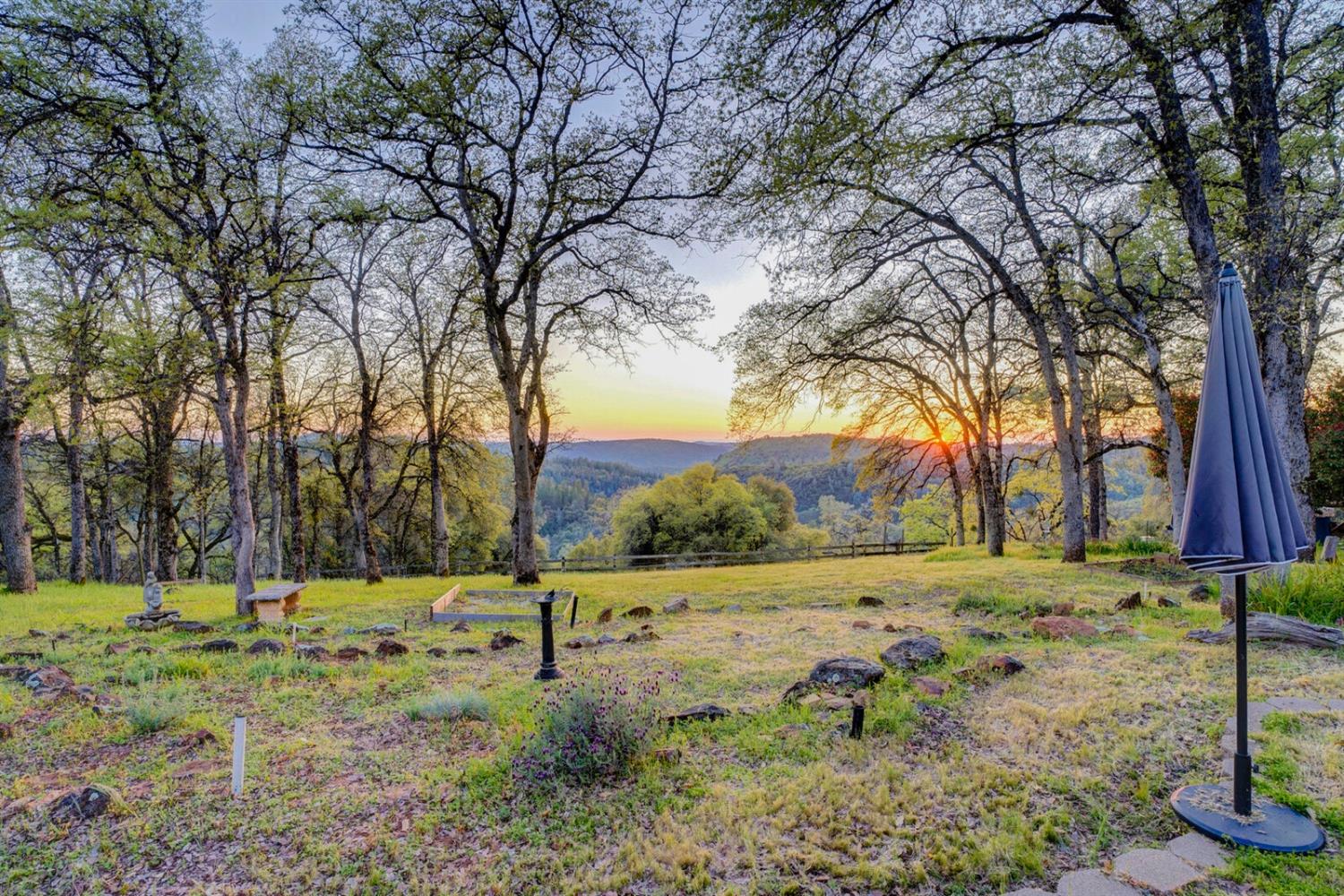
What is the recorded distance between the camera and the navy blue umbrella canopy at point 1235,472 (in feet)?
8.41

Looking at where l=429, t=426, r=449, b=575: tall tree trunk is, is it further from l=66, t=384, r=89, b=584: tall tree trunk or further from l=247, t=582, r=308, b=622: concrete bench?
l=66, t=384, r=89, b=584: tall tree trunk

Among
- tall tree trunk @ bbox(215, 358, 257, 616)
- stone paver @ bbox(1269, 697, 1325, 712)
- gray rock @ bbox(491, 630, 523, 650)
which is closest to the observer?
stone paver @ bbox(1269, 697, 1325, 712)

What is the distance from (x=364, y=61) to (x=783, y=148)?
21.3ft

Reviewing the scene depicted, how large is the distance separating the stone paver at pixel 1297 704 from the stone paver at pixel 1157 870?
2.13 meters

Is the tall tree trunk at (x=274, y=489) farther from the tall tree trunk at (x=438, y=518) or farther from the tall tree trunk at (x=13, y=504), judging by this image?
the tall tree trunk at (x=13, y=504)

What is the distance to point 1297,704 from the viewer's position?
362 cm

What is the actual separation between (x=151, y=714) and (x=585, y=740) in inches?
125

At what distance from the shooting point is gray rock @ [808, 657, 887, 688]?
4480 mm

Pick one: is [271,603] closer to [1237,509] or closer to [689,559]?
[1237,509]

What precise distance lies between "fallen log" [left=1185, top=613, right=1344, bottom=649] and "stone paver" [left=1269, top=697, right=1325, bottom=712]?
1183mm

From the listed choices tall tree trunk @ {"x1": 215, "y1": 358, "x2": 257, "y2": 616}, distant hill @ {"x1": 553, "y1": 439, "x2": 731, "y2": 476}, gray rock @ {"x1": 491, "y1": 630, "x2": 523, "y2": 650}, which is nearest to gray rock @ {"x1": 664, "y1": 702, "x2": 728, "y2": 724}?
gray rock @ {"x1": 491, "y1": 630, "x2": 523, "y2": 650}

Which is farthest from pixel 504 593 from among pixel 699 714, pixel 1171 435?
pixel 1171 435

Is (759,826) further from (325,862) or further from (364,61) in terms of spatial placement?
(364,61)

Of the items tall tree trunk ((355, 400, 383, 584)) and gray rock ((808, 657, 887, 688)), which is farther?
tall tree trunk ((355, 400, 383, 584))
